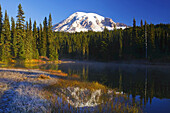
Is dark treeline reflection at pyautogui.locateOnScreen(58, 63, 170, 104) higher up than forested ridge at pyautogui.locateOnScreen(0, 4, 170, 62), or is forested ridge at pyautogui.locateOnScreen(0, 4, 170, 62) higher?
forested ridge at pyautogui.locateOnScreen(0, 4, 170, 62)

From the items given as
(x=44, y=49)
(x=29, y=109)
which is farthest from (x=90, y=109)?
(x=44, y=49)

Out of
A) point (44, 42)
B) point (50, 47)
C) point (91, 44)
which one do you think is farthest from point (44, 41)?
point (91, 44)

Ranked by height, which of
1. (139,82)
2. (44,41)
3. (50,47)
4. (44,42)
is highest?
(44,41)

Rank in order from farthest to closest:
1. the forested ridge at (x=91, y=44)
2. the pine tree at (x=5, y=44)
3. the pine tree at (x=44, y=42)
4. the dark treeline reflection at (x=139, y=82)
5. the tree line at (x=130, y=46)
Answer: the pine tree at (x=44, y=42), the tree line at (x=130, y=46), the forested ridge at (x=91, y=44), the pine tree at (x=5, y=44), the dark treeline reflection at (x=139, y=82)

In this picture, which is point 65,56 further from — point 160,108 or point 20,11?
point 160,108

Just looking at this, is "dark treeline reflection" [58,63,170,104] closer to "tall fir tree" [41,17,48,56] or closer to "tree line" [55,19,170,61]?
"tree line" [55,19,170,61]

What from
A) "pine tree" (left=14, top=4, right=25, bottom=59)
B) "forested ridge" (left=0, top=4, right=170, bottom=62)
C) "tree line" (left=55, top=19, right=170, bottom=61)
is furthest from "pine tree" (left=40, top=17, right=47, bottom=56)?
"tree line" (left=55, top=19, right=170, bottom=61)

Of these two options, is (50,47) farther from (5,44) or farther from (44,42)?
(5,44)

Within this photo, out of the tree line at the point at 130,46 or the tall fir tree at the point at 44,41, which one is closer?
the tree line at the point at 130,46

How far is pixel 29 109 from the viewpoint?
257 inches

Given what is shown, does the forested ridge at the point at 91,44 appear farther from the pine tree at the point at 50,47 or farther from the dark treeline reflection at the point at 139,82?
the dark treeline reflection at the point at 139,82

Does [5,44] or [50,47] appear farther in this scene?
[50,47]

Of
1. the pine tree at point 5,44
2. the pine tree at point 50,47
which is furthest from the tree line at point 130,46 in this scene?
the pine tree at point 5,44

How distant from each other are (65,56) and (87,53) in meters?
20.8
